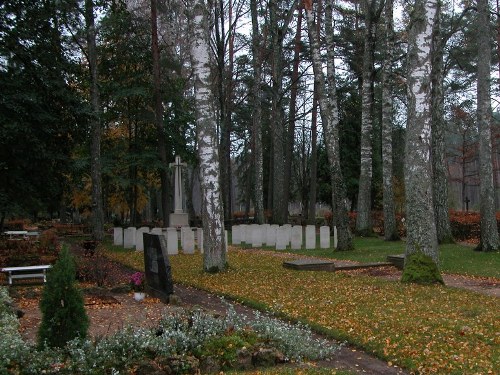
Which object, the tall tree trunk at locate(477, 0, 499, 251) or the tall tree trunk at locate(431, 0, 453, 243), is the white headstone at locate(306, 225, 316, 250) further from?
the tall tree trunk at locate(477, 0, 499, 251)

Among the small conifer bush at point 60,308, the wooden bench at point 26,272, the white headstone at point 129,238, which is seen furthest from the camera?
the white headstone at point 129,238

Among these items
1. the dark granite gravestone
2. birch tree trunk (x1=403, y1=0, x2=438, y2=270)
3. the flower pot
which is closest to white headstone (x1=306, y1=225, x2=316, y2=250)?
birch tree trunk (x1=403, y1=0, x2=438, y2=270)

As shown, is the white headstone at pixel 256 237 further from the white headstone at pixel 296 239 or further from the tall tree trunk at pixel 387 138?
the tall tree trunk at pixel 387 138

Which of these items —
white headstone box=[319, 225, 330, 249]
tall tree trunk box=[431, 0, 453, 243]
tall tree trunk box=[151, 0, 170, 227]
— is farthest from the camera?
tall tree trunk box=[151, 0, 170, 227]

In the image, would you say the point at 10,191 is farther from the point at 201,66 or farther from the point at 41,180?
the point at 201,66

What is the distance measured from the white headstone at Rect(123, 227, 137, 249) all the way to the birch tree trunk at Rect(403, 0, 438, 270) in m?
15.3

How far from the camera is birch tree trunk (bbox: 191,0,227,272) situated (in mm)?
14906

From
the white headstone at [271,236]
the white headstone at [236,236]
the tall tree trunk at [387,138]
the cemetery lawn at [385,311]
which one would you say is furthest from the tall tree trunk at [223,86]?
the cemetery lawn at [385,311]

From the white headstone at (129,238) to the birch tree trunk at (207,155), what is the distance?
35.3ft

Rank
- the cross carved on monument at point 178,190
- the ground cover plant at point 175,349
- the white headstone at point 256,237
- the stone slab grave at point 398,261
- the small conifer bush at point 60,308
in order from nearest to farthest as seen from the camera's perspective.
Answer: the ground cover plant at point 175,349, the small conifer bush at point 60,308, the stone slab grave at point 398,261, the white headstone at point 256,237, the cross carved on monument at point 178,190

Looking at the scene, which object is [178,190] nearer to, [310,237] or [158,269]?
[310,237]

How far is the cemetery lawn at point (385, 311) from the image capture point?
6719 millimetres

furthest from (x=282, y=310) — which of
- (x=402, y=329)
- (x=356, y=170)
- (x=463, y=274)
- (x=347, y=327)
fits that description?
(x=356, y=170)

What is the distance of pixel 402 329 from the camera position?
7863 mm
